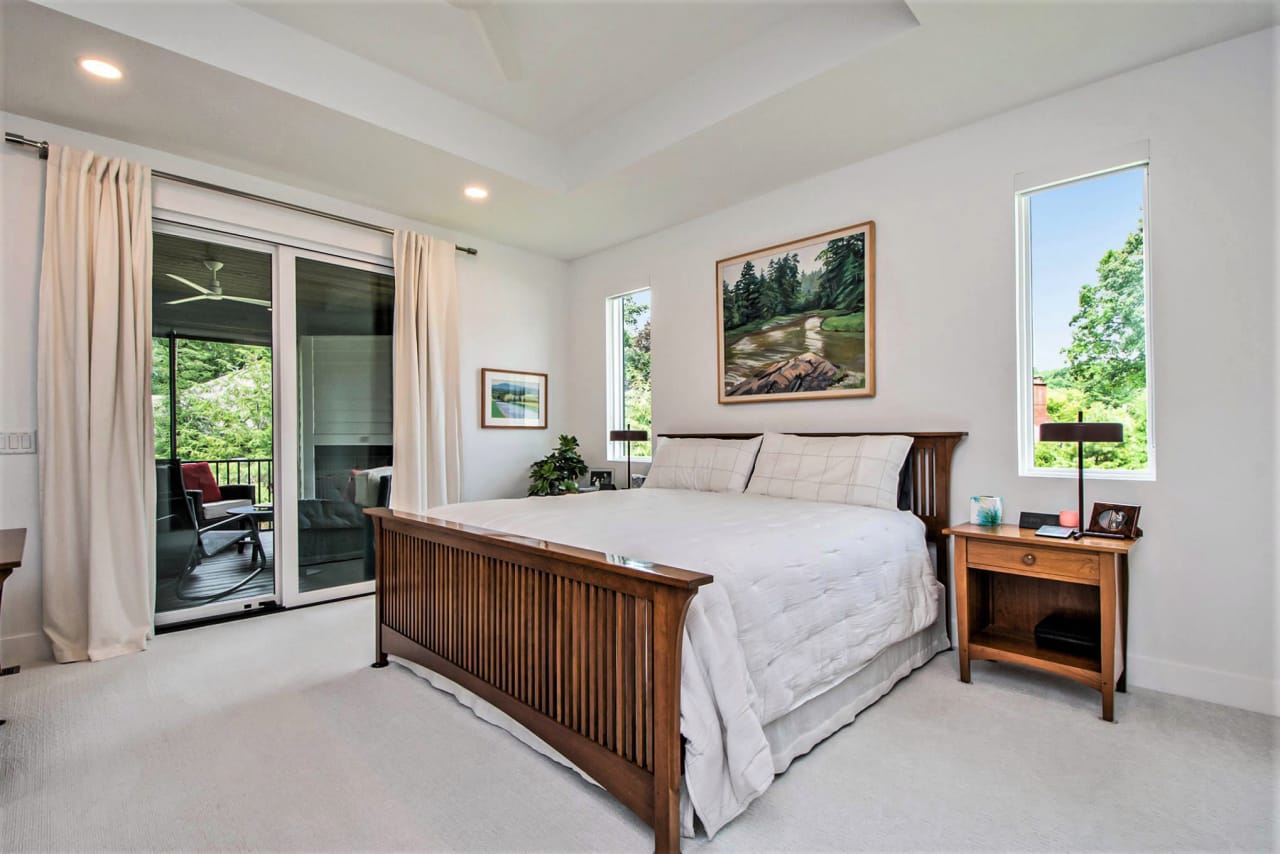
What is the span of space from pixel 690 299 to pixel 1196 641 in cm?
327

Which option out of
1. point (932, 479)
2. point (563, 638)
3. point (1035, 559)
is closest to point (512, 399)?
point (932, 479)

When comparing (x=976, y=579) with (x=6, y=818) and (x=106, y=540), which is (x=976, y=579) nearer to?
(x=6, y=818)

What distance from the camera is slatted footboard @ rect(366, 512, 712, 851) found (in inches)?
60.1

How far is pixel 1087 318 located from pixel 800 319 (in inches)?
57.0

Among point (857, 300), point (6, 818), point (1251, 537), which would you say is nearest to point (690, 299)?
point (857, 300)

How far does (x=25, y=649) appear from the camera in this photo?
288 cm

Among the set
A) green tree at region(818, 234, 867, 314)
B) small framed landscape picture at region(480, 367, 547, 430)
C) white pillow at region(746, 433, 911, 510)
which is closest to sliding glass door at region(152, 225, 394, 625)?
small framed landscape picture at region(480, 367, 547, 430)

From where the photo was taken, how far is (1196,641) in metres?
2.45

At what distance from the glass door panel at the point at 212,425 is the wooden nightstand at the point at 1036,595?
393cm

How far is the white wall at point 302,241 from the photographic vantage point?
288 cm

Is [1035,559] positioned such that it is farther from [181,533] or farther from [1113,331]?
[181,533]

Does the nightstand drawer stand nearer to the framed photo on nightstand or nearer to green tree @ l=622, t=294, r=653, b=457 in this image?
the framed photo on nightstand

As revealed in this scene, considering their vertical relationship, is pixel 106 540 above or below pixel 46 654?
above

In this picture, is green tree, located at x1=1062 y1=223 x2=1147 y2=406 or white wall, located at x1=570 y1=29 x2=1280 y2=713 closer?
white wall, located at x1=570 y1=29 x2=1280 y2=713
